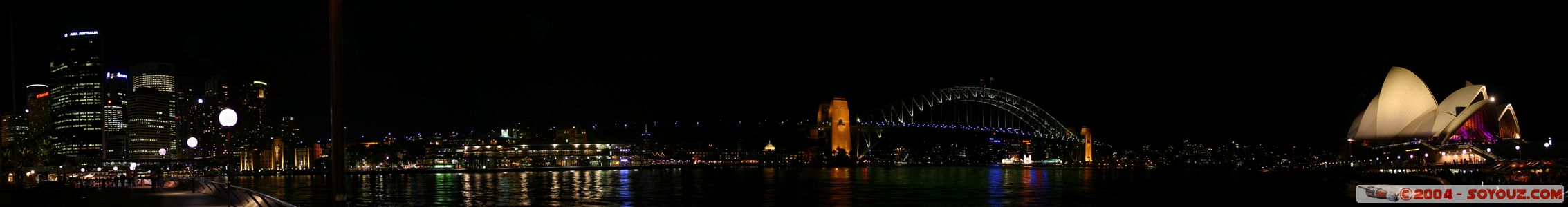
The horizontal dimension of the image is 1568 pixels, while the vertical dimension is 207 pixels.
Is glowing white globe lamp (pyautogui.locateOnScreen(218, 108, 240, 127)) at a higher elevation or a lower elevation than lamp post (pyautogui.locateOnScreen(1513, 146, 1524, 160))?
higher

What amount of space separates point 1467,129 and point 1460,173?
14509 millimetres

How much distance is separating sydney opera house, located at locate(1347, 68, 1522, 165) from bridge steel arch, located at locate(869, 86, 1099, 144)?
51543 millimetres

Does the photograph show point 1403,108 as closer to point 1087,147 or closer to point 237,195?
point 237,195

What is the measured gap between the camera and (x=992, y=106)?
127 metres

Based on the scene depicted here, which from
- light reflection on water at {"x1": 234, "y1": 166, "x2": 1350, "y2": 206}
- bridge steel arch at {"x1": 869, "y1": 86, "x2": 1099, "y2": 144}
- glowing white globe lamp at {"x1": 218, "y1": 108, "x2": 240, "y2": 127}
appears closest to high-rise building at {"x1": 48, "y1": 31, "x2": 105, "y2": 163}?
light reflection on water at {"x1": 234, "y1": 166, "x2": 1350, "y2": 206}

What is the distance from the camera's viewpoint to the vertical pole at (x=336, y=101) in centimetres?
748

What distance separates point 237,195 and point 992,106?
11502 centimetres

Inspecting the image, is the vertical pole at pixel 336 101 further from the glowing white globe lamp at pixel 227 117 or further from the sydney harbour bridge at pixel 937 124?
the sydney harbour bridge at pixel 937 124

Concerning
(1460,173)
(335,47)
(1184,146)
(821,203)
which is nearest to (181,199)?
(335,47)

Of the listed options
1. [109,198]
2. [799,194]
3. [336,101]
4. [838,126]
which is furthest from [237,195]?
[838,126]

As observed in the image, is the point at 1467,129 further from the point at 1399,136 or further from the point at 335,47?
the point at 335,47

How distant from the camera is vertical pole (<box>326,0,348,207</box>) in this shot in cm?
748

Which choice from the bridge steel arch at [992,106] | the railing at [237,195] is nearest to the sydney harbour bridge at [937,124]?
the bridge steel arch at [992,106]

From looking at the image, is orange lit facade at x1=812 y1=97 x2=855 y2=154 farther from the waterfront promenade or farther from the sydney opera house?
the waterfront promenade
